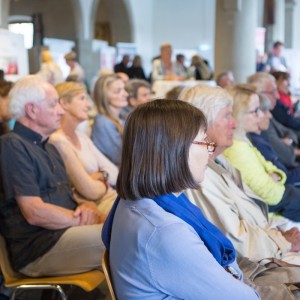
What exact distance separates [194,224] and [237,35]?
28.3ft

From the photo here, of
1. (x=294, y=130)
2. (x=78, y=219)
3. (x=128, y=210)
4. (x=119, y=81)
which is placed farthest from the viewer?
(x=294, y=130)

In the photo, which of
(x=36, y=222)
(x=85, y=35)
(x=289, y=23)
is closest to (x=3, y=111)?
(x=36, y=222)

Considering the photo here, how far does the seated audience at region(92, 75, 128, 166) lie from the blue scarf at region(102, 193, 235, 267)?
2435 mm

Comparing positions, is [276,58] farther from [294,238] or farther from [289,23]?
[294,238]

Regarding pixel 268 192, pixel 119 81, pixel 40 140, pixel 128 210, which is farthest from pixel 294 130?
pixel 128 210

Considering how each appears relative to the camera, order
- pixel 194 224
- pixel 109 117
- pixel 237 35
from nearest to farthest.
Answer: pixel 194 224 < pixel 109 117 < pixel 237 35

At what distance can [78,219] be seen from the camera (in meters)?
2.75

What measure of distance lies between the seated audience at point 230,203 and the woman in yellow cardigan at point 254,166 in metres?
0.21

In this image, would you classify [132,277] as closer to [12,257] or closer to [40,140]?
[12,257]

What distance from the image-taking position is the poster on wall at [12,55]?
18.7 ft

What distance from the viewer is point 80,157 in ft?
11.4

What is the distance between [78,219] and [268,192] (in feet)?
3.79

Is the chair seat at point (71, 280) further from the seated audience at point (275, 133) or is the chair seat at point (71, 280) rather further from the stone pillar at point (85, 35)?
the stone pillar at point (85, 35)

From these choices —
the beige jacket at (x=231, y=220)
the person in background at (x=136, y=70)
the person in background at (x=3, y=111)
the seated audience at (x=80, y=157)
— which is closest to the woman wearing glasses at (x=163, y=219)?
the beige jacket at (x=231, y=220)
